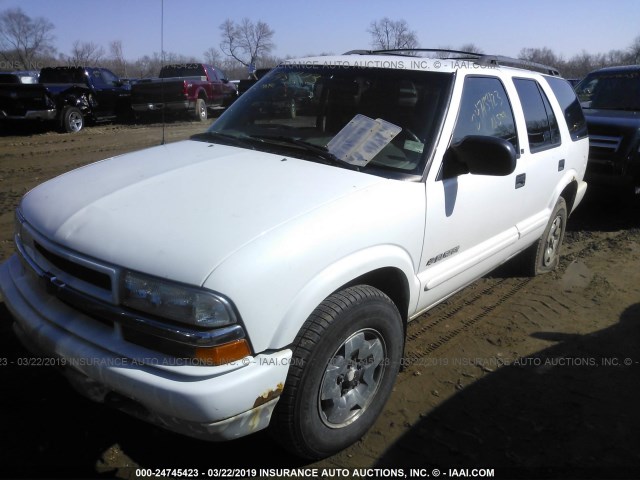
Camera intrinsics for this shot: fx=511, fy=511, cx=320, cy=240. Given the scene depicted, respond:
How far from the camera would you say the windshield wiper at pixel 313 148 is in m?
2.80

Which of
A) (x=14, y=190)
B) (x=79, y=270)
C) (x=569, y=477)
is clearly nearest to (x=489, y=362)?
(x=569, y=477)

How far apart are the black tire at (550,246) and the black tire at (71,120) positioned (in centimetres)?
1319

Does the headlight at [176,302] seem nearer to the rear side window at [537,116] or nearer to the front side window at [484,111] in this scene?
the front side window at [484,111]

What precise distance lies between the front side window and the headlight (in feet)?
5.88

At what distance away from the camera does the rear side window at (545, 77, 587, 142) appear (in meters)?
4.55

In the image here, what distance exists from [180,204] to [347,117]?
51.7 inches

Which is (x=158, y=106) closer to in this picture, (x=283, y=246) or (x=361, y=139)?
(x=361, y=139)

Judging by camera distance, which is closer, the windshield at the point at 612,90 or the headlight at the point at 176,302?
the headlight at the point at 176,302

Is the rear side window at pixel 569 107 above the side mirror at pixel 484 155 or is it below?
above

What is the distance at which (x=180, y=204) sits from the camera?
2322 mm

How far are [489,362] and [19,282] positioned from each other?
9.38 ft

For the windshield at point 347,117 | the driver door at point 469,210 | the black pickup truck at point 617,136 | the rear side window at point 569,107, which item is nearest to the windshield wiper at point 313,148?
the windshield at point 347,117

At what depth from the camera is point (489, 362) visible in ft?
11.3

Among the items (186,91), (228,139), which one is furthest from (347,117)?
(186,91)
